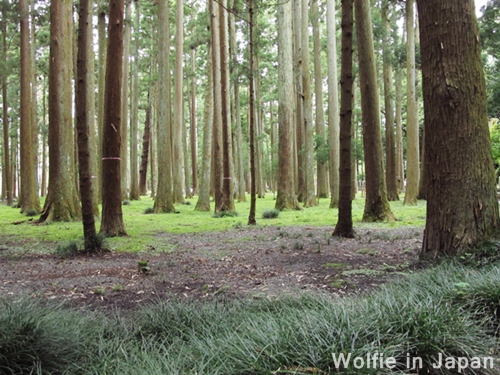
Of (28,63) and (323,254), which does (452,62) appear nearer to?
(323,254)

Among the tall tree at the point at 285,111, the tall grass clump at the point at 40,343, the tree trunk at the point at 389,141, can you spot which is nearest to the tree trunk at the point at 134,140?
the tall tree at the point at 285,111

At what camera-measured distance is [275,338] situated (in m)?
2.15

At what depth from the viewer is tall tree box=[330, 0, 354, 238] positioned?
281 inches

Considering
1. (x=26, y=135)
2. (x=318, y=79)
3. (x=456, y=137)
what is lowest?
(x=456, y=137)

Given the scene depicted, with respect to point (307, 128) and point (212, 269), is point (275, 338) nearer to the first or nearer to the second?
point (212, 269)

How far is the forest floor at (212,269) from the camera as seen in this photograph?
13.6 feet

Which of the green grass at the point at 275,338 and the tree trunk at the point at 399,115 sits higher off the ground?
the tree trunk at the point at 399,115

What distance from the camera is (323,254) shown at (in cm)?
602

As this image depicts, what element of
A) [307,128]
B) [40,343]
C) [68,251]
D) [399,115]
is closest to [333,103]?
[307,128]

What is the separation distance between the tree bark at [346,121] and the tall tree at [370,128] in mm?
1975

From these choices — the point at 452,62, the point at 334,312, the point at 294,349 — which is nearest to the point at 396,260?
the point at 452,62

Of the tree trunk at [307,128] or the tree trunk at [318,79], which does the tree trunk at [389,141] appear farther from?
the tree trunk at [307,128]

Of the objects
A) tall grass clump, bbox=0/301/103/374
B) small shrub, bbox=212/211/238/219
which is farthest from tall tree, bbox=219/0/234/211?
tall grass clump, bbox=0/301/103/374

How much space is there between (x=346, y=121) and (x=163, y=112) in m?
8.74
